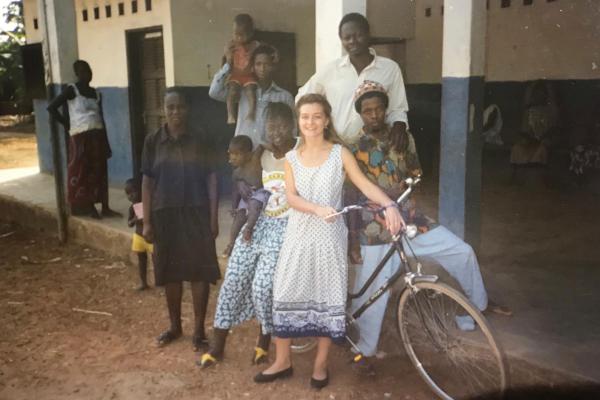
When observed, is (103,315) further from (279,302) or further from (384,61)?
(384,61)

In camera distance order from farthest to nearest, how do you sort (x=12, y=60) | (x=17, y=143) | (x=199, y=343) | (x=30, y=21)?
(x=12, y=60)
(x=17, y=143)
(x=30, y=21)
(x=199, y=343)

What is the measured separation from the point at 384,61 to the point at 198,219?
1538 millimetres

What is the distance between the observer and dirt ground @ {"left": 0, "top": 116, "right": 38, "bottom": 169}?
13.3m

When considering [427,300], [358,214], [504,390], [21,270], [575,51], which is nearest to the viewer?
Result: [504,390]

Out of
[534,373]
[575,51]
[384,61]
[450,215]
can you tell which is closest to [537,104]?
[575,51]

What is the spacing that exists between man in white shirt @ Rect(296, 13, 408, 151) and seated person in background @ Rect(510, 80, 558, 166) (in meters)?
4.78

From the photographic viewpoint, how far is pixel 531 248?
18.2ft

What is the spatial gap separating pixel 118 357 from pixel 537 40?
22.9 ft

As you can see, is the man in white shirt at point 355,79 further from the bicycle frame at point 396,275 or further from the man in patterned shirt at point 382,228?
the bicycle frame at point 396,275

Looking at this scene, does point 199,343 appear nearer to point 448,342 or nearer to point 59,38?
point 448,342

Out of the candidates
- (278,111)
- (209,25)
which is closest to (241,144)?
(278,111)

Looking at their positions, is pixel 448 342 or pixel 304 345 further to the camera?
pixel 304 345

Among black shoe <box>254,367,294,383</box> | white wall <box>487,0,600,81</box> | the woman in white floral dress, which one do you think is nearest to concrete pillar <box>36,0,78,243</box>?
black shoe <box>254,367,294,383</box>

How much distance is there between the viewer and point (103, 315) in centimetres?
498
